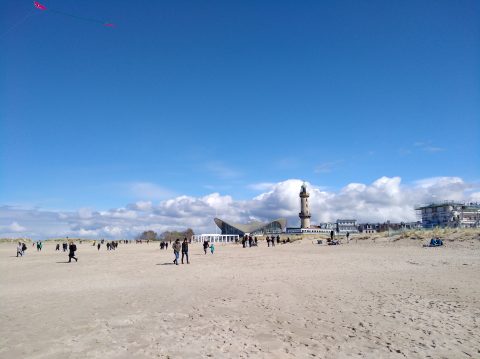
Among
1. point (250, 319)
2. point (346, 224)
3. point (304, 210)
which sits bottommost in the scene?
point (250, 319)

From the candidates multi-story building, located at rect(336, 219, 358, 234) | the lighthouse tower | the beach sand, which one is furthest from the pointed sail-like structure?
the beach sand

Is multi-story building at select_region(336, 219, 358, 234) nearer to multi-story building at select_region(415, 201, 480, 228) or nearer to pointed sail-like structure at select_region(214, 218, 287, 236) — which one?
pointed sail-like structure at select_region(214, 218, 287, 236)

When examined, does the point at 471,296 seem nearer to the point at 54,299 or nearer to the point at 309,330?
the point at 309,330

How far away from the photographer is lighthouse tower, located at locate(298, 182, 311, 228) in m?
132

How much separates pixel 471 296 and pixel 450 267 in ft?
27.2

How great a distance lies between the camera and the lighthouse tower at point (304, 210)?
131750 mm

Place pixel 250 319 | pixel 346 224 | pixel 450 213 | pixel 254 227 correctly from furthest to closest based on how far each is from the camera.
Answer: pixel 346 224 < pixel 254 227 < pixel 450 213 < pixel 250 319

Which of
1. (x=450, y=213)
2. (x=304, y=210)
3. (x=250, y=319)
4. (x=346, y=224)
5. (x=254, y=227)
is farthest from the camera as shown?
(x=346, y=224)

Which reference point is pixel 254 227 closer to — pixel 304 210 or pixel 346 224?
pixel 304 210

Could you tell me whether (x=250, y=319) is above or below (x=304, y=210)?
below

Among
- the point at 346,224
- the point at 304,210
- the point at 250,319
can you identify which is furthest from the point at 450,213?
the point at 250,319

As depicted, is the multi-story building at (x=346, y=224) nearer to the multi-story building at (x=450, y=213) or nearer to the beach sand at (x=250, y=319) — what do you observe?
the multi-story building at (x=450, y=213)

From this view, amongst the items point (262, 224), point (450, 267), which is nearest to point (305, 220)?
point (262, 224)

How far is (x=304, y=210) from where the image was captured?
13300 cm
